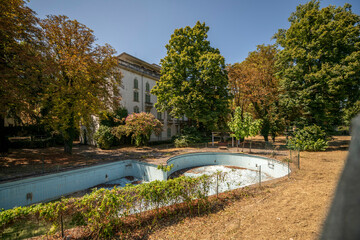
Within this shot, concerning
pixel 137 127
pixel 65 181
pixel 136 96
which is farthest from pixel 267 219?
pixel 136 96

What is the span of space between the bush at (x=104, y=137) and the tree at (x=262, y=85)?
71.1 feet

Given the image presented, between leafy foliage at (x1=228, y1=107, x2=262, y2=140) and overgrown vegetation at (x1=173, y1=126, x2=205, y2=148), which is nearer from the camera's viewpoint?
leafy foliage at (x1=228, y1=107, x2=262, y2=140)

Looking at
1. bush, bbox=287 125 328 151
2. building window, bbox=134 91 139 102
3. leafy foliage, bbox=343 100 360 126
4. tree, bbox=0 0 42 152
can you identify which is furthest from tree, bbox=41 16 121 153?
leafy foliage, bbox=343 100 360 126

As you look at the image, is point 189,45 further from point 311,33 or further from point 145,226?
point 145,226

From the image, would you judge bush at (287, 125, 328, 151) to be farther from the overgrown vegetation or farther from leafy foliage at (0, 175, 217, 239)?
leafy foliage at (0, 175, 217, 239)

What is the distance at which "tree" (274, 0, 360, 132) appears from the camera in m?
16.9

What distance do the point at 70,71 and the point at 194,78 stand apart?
15653 millimetres

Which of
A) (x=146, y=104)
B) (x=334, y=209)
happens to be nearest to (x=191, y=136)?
(x=146, y=104)

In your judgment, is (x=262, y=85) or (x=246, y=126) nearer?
(x=246, y=126)

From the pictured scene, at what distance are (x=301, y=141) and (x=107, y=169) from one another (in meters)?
21.0

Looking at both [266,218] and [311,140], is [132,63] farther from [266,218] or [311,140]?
[266,218]

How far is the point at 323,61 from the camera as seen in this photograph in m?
18.4

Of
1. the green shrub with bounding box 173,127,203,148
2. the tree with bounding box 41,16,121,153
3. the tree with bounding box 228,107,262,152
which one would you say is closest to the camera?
the tree with bounding box 41,16,121,153

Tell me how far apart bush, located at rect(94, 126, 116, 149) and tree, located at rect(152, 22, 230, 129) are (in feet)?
30.9
